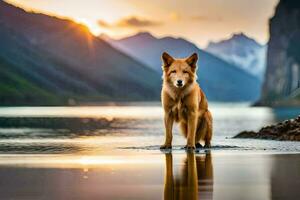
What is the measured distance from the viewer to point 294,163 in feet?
62.8

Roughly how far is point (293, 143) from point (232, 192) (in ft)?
49.1

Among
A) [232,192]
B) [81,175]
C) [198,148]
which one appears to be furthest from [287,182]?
[198,148]

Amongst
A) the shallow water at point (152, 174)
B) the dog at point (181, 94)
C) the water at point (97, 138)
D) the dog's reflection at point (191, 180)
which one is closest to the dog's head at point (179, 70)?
the dog at point (181, 94)

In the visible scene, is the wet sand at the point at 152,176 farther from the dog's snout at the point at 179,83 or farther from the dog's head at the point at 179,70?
the dog's head at the point at 179,70

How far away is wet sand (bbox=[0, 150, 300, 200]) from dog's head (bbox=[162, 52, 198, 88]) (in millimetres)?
2210

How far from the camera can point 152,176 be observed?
16.0 meters

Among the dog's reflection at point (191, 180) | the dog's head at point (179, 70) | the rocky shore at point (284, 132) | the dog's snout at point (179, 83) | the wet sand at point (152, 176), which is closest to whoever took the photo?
the dog's reflection at point (191, 180)

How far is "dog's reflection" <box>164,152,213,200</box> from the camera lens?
496 inches

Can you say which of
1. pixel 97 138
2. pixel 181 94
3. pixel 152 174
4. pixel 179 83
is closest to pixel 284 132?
pixel 181 94

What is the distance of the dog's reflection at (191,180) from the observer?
12.6 m

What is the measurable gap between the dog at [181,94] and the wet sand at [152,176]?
132 centimetres

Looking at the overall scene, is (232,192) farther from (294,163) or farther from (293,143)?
(293,143)

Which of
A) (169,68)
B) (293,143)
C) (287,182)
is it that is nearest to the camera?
(287,182)

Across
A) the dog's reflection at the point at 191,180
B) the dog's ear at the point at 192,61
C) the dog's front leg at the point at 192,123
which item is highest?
the dog's ear at the point at 192,61
